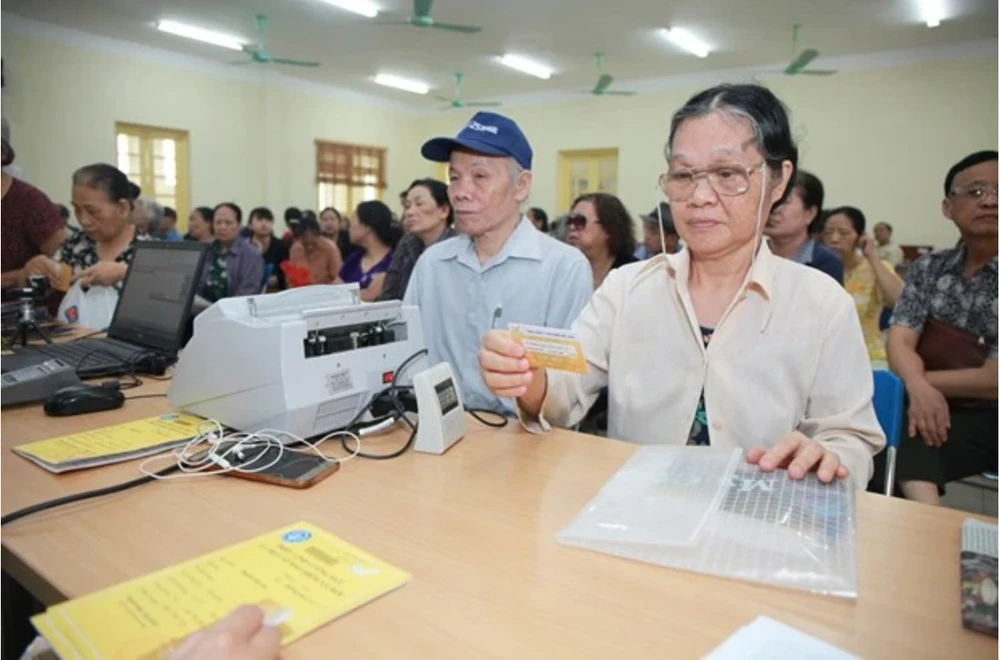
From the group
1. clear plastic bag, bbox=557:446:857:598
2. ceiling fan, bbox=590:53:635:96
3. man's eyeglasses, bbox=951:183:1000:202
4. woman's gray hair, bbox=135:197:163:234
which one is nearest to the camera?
clear plastic bag, bbox=557:446:857:598

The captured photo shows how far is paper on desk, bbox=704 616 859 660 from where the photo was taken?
0.60 meters

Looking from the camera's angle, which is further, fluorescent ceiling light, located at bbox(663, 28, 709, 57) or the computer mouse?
fluorescent ceiling light, located at bbox(663, 28, 709, 57)

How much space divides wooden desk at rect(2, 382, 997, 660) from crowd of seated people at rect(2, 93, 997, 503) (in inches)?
8.1

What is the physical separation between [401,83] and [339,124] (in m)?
1.26

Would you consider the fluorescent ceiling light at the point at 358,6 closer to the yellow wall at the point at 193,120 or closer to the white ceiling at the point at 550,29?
the white ceiling at the point at 550,29

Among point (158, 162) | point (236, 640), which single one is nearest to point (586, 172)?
point (158, 162)

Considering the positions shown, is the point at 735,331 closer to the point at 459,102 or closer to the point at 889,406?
the point at 889,406

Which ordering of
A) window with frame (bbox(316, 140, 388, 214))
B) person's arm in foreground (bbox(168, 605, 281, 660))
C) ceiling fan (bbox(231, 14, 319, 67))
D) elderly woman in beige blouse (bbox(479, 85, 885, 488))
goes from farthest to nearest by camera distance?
window with frame (bbox(316, 140, 388, 214))
ceiling fan (bbox(231, 14, 319, 67))
elderly woman in beige blouse (bbox(479, 85, 885, 488))
person's arm in foreground (bbox(168, 605, 281, 660))

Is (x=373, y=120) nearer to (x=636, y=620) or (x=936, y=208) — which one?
(x=936, y=208)

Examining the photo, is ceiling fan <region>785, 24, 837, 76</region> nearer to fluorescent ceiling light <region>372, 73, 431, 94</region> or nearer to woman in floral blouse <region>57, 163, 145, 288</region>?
fluorescent ceiling light <region>372, 73, 431, 94</region>

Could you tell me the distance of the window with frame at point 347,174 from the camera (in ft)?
34.1

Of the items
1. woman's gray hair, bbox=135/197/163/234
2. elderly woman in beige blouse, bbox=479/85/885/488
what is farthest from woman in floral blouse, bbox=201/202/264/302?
elderly woman in beige blouse, bbox=479/85/885/488

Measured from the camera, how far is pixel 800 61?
7629 mm

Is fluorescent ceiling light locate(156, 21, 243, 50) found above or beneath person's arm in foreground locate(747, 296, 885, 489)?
above
